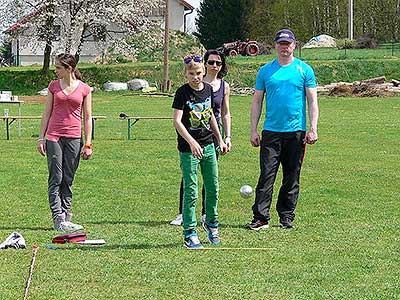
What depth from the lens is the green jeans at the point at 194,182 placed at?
313 inches

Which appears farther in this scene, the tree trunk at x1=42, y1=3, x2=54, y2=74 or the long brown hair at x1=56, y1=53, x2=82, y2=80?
the tree trunk at x1=42, y1=3, x2=54, y2=74

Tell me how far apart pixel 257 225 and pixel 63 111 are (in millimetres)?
2285

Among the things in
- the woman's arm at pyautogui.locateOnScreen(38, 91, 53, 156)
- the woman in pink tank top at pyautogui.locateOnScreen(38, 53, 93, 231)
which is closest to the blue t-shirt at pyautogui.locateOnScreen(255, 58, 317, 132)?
the woman in pink tank top at pyautogui.locateOnScreen(38, 53, 93, 231)

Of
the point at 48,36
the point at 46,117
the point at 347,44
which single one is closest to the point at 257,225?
the point at 46,117

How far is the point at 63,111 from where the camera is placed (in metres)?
9.03

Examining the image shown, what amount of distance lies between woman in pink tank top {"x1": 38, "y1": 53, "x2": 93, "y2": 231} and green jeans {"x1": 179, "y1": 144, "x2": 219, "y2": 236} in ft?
5.14

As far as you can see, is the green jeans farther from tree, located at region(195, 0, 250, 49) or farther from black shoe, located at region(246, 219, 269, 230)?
tree, located at region(195, 0, 250, 49)

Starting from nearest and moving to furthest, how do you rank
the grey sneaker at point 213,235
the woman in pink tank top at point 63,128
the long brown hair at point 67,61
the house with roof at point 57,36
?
the grey sneaker at point 213,235
the long brown hair at point 67,61
the woman in pink tank top at point 63,128
the house with roof at point 57,36

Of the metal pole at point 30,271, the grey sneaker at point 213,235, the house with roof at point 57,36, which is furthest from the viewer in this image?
the house with roof at point 57,36

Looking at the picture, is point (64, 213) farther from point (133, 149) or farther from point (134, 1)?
point (134, 1)

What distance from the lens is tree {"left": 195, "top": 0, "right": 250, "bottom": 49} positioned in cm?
7269

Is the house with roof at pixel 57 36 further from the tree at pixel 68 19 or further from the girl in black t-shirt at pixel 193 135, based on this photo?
the girl in black t-shirt at pixel 193 135

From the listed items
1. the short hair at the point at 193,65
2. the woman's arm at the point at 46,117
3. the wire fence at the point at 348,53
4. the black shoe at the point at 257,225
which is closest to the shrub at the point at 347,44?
the wire fence at the point at 348,53

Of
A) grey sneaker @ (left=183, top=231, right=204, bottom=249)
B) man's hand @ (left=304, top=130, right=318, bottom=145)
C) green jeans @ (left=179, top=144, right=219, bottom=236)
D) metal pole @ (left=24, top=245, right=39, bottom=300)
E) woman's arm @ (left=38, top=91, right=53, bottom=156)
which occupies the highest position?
woman's arm @ (left=38, top=91, right=53, bottom=156)
